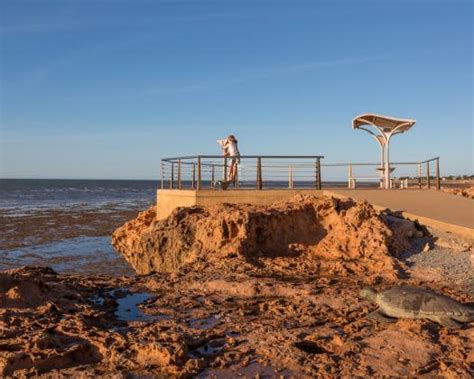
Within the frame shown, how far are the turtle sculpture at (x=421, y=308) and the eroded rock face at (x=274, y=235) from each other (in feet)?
12.3

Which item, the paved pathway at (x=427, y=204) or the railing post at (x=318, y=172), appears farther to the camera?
the railing post at (x=318, y=172)

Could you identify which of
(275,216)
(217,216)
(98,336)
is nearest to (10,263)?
(217,216)

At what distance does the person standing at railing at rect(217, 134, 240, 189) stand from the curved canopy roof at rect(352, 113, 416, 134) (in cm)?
633

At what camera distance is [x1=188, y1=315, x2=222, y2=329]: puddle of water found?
21.2 ft

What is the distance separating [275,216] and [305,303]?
475 cm

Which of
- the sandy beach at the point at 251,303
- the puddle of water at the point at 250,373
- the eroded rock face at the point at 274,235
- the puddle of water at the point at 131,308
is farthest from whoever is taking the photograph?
the eroded rock face at the point at 274,235

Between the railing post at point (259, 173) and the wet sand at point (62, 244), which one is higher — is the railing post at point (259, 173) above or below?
above

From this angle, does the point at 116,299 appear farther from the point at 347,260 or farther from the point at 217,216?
the point at 347,260

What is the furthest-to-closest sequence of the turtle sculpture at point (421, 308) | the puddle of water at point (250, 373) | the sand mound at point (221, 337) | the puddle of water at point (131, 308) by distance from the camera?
the puddle of water at point (131, 308), the turtle sculpture at point (421, 308), the sand mound at point (221, 337), the puddle of water at point (250, 373)

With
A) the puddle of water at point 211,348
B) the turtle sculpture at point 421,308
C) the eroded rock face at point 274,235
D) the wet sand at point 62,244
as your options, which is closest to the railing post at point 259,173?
the eroded rock face at point 274,235

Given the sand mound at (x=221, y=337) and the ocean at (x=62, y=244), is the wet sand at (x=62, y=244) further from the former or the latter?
the sand mound at (x=221, y=337)

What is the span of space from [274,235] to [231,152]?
4.33 metres

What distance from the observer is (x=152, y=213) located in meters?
17.4

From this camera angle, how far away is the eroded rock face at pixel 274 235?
11352 mm
